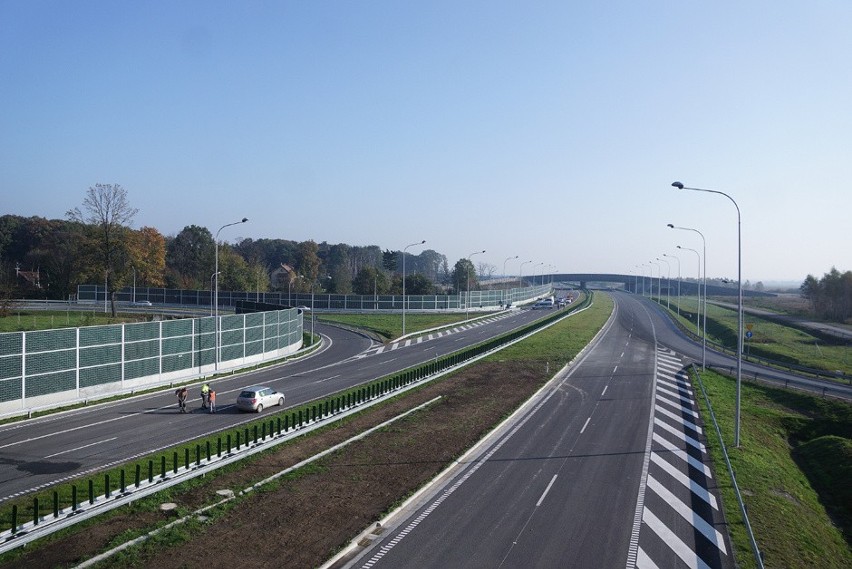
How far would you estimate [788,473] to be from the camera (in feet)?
86.4

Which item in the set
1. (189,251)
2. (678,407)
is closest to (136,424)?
(678,407)

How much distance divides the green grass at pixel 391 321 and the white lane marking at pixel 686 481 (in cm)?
4340

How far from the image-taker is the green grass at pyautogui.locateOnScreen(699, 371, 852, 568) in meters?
17.5

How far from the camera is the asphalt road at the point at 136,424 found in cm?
2114

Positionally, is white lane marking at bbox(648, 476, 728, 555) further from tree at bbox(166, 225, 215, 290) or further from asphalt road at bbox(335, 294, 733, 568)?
tree at bbox(166, 225, 215, 290)

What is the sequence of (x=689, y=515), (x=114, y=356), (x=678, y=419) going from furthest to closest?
(x=114, y=356)
(x=678, y=419)
(x=689, y=515)

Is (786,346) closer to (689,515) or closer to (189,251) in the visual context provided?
(689,515)

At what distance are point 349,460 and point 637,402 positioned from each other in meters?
19.2

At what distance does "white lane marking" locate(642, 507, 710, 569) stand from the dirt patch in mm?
7171

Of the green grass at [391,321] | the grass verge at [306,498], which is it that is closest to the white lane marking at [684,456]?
the grass verge at [306,498]

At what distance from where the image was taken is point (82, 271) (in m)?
74.7

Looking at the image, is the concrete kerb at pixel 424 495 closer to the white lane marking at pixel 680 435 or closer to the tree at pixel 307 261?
the white lane marking at pixel 680 435

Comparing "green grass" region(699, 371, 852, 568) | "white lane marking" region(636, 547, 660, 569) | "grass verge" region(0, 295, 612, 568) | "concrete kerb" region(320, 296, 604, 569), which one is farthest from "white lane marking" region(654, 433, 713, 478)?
"white lane marking" region(636, 547, 660, 569)

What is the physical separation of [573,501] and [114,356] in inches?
1037
